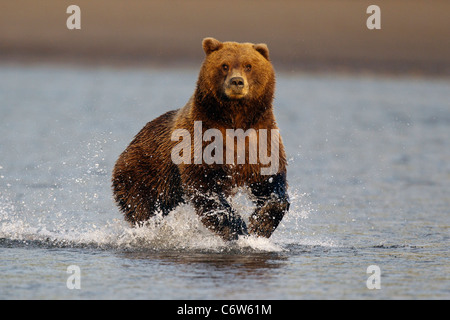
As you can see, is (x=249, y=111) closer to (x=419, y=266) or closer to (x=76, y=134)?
(x=419, y=266)

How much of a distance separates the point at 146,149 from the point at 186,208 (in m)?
0.67

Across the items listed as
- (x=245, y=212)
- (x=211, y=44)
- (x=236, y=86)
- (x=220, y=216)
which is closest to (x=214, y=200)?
(x=220, y=216)

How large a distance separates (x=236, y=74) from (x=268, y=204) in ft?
3.82

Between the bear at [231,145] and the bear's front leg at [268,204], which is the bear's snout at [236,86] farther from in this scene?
the bear's front leg at [268,204]

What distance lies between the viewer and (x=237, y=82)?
776cm

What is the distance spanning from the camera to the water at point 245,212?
682 cm

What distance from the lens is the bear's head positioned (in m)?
7.96

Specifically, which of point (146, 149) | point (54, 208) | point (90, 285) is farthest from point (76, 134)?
point (90, 285)

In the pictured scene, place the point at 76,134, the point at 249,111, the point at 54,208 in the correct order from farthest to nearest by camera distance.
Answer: the point at 76,134 → the point at 54,208 → the point at 249,111

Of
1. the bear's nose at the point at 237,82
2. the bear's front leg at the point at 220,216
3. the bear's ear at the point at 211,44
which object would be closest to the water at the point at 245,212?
the bear's front leg at the point at 220,216

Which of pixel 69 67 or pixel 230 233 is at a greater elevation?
pixel 69 67

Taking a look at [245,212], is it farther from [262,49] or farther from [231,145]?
[262,49]

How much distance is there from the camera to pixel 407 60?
31.7 meters

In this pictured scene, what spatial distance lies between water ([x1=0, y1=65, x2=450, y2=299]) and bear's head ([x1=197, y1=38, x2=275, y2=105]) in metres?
1.13
